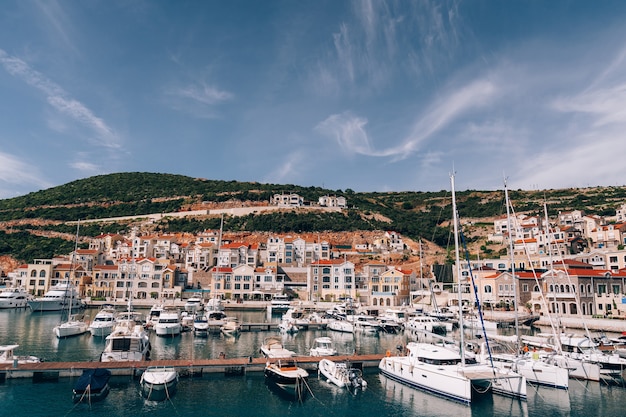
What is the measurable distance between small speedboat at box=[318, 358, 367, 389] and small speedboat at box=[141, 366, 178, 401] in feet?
34.7

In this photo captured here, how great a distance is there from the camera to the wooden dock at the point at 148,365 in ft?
94.1

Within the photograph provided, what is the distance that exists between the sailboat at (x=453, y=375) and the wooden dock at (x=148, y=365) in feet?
19.0

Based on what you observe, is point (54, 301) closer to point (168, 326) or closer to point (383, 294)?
point (168, 326)

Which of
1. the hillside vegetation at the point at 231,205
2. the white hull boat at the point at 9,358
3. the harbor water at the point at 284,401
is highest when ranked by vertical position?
the hillside vegetation at the point at 231,205

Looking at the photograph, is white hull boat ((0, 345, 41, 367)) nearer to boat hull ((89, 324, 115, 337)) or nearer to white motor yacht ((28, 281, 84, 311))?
boat hull ((89, 324, 115, 337))

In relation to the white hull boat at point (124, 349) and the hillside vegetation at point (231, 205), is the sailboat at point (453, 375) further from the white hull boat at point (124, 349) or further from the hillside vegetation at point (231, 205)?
the hillside vegetation at point (231, 205)

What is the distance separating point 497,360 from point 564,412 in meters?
6.98

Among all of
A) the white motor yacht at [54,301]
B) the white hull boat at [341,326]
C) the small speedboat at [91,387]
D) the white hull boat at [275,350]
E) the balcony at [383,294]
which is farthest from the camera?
the balcony at [383,294]

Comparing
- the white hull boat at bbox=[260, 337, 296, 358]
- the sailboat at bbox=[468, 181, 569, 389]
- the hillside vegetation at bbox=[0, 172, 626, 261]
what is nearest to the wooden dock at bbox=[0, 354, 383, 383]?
the white hull boat at bbox=[260, 337, 296, 358]

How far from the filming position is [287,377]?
2842 cm

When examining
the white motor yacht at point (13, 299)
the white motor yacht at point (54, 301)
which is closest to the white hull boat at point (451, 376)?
the white motor yacht at point (54, 301)

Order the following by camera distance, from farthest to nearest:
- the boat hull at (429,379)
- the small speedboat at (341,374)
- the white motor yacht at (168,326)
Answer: the white motor yacht at (168,326) → the small speedboat at (341,374) → the boat hull at (429,379)

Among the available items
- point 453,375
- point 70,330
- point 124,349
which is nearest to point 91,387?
point 124,349

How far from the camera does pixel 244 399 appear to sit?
2652 centimetres
